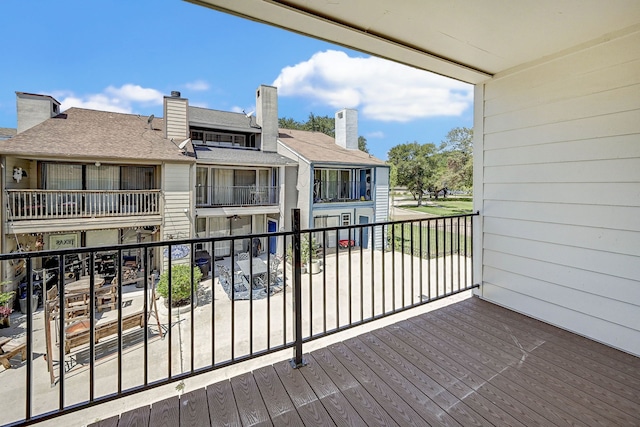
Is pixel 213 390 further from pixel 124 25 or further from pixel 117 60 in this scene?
pixel 117 60

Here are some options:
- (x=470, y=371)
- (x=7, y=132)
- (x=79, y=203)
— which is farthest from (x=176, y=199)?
(x=470, y=371)

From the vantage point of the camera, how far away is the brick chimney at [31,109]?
24.9 feet

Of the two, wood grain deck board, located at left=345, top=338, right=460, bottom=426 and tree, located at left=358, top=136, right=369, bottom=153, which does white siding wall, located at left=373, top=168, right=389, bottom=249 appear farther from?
tree, located at left=358, top=136, right=369, bottom=153

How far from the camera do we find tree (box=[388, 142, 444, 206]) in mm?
22156

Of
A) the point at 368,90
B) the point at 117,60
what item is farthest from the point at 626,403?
the point at 368,90

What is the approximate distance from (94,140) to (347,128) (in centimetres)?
850

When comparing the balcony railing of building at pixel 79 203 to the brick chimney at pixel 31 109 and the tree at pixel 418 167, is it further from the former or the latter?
the tree at pixel 418 167

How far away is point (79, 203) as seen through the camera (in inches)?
297

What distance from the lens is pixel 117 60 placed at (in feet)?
43.6

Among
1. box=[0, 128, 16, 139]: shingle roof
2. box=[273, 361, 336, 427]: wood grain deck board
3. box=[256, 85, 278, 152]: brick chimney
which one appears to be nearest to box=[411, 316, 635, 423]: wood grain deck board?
box=[273, 361, 336, 427]: wood grain deck board

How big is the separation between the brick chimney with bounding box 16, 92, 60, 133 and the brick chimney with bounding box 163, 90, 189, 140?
2829 millimetres

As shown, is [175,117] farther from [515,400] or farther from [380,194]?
[515,400]

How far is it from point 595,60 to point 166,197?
344 inches

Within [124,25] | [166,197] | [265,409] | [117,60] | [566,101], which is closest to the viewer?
[265,409]
